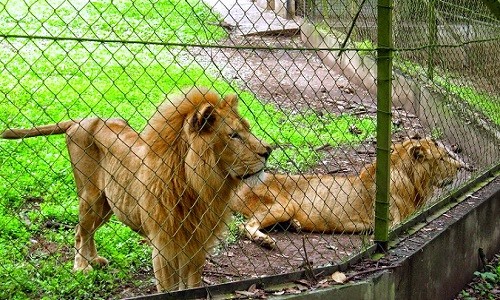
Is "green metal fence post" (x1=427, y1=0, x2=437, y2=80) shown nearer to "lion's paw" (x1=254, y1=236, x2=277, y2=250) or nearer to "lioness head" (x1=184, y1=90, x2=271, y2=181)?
"lion's paw" (x1=254, y1=236, x2=277, y2=250)

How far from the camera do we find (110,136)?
17.0 ft

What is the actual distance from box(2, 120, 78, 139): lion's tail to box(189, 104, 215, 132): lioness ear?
1304mm

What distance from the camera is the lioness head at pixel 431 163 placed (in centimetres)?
677

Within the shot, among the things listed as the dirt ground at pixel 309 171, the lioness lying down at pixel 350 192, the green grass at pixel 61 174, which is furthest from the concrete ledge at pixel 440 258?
the green grass at pixel 61 174

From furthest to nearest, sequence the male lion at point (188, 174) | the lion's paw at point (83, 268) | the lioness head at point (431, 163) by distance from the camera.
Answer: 1. the lioness head at point (431, 163)
2. the lion's paw at point (83, 268)
3. the male lion at point (188, 174)

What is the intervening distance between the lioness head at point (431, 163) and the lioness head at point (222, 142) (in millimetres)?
2533

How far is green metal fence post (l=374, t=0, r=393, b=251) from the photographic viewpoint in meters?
4.61

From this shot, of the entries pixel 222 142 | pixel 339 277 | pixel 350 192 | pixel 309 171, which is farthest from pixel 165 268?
pixel 309 171

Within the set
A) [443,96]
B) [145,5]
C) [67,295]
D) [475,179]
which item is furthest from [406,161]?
[145,5]

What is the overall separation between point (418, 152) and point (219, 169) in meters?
2.83

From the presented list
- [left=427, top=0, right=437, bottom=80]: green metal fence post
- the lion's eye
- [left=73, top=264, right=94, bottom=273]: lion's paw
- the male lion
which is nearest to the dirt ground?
the male lion

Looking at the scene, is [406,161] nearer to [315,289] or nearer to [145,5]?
[315,289]

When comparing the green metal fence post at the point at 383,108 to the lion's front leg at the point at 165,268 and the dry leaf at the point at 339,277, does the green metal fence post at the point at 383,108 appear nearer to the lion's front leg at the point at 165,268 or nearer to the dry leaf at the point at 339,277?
the dry leaf at the point at 339,277

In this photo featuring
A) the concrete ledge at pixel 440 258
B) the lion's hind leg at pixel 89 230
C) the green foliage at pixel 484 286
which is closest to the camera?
the concrete ledge at pixel 440 258
